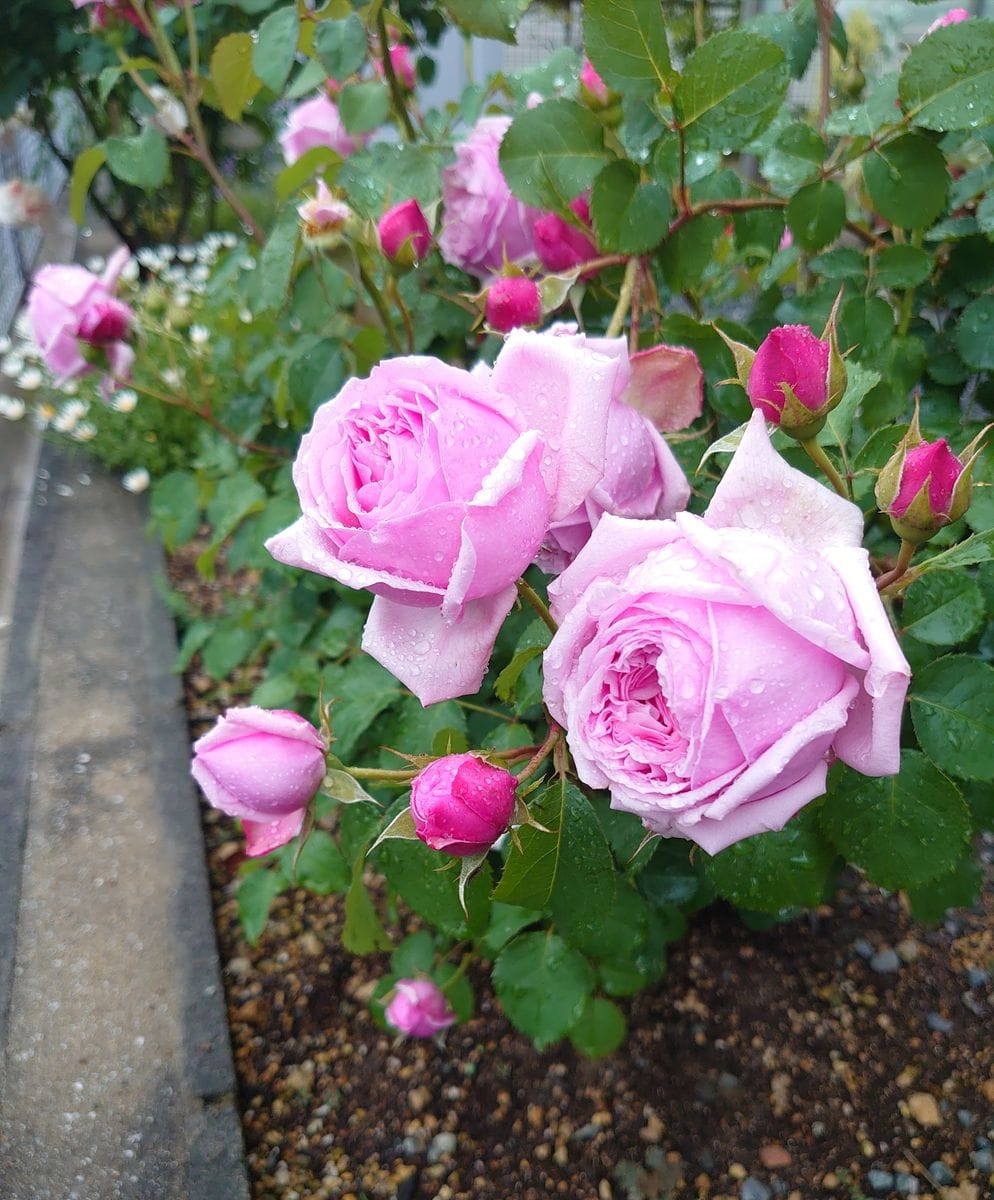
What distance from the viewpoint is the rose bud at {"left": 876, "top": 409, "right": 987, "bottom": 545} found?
0.51 m

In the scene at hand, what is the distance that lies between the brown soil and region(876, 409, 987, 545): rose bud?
2.63 ft

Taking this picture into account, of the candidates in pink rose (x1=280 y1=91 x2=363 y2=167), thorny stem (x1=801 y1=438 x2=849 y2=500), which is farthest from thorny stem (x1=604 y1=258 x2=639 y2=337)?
pink rose (x1=280 y1=91 x2=363 y2=167)

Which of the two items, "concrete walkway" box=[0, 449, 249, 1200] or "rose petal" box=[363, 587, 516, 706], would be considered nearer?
"rose petal" box=[363, 587, 516, 706]

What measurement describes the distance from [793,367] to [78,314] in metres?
1.08

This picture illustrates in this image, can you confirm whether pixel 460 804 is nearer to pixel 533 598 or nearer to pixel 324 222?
pixel 533 598

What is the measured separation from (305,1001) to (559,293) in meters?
1.17

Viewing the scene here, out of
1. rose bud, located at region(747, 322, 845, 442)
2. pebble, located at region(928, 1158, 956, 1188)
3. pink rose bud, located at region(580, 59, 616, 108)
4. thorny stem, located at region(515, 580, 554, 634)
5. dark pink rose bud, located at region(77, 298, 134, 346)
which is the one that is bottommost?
pebble, located at region(928, 1158, 956, 1188)

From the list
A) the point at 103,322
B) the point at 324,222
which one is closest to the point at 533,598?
the point at 324,222

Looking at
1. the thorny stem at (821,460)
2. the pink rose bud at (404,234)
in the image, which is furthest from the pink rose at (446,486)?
the pink rose bud at (404,234)

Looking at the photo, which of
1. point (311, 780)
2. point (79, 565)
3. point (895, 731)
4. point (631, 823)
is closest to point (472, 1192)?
point (631, 823)

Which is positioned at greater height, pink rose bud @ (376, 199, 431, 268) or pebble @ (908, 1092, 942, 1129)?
pink rose bud @ (376, 199, 431, 268)

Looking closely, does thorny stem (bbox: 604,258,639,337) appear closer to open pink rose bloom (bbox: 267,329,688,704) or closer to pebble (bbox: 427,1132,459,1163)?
open pink rose bloom (bbox: 267,329,688,704)

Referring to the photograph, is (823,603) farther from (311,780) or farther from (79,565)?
(79,565)

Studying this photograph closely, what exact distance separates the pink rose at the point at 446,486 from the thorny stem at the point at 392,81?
621mm
